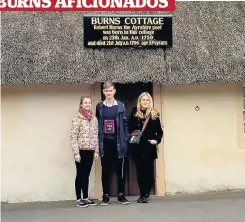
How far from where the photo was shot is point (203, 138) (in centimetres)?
835

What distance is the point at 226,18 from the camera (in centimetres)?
848

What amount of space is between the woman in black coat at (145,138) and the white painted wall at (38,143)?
3.13 feet

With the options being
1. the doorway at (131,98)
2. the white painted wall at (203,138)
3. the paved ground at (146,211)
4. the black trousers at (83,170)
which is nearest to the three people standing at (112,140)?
the black trousers at (83,170)

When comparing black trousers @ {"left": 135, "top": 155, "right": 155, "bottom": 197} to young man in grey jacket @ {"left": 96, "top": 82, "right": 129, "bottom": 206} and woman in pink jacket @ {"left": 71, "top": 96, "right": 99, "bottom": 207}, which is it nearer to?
young man in grey jacket @ {"left": 96, "top": 82, "right": 129, "bottom": 206}

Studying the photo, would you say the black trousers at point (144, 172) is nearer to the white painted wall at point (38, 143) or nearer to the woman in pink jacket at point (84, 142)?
the woman in pink jacket at point (84, 142)

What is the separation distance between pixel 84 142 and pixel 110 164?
64 centimetres

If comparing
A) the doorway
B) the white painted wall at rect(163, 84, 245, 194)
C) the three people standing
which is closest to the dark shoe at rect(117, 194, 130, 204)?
the three people standing

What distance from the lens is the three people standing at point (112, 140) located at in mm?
7312

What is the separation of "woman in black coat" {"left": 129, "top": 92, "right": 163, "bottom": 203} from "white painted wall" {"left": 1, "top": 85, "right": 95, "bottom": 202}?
0.95m

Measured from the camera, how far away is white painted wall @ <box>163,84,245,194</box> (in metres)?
8.26

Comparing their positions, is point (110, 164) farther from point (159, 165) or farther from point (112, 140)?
point (159, 165)

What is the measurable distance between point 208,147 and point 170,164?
2.42ft

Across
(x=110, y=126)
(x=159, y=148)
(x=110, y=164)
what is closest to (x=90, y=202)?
(x=110, y=164)

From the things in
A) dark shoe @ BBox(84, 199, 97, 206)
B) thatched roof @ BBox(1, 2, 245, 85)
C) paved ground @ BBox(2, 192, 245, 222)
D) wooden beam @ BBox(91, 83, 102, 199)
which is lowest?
paved ground @ BBox(2, 192, 245, 222)
